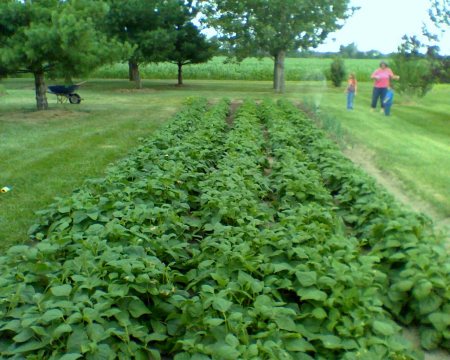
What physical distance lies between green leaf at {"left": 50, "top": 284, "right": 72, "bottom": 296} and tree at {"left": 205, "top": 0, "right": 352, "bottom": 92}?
23.3m

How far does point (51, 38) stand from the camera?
14.4m

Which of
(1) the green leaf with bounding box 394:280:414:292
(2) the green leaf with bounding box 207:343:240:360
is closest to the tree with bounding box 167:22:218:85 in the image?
(1) the green leaf with bounding box 394:280:414:292

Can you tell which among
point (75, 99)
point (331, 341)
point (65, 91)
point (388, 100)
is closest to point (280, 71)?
point (388, 100)

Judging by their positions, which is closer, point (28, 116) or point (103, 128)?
point (103, 128)

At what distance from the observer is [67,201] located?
5.55 metres

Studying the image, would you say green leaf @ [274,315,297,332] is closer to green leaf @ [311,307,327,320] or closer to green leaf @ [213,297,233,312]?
green leaf @ [311,307,327,320]

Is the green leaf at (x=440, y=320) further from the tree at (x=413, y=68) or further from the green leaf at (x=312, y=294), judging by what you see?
the tree at (x=413, y=68)

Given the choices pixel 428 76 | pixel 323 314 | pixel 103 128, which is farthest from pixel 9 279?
pixel 428 76

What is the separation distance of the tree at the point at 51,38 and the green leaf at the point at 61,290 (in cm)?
1174

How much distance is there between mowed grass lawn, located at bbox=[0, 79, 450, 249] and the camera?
25.2 feet

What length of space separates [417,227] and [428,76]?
16590 mm

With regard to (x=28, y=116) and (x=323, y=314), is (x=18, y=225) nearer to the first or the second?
(x=323, y=314)

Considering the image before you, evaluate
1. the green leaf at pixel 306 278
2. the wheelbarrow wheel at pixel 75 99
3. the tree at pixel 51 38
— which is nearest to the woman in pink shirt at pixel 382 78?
the tree at pixel 51 38

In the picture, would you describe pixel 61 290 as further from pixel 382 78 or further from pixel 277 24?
pixel 277 24
